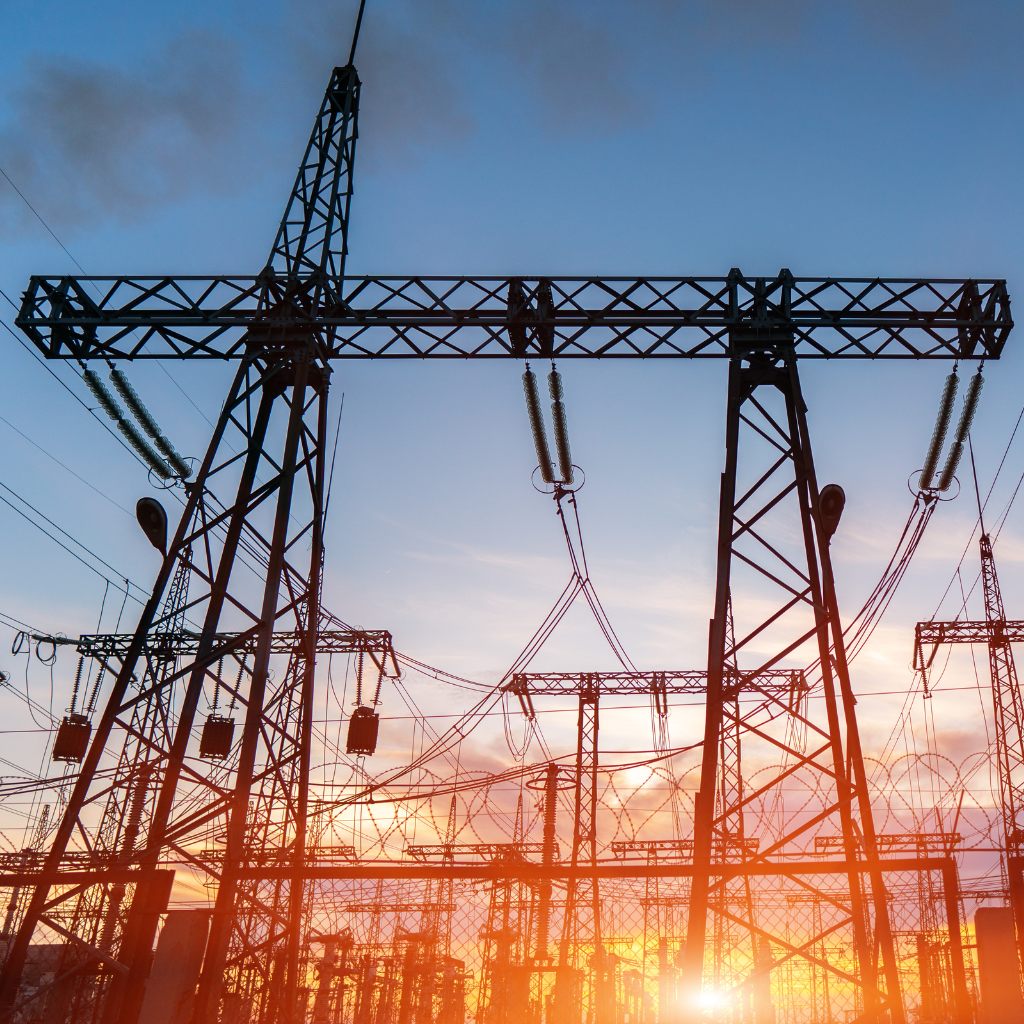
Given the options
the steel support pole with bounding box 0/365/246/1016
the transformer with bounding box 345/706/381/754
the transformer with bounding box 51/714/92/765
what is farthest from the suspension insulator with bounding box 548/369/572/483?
the transformer with bounding box 51/714/92/765

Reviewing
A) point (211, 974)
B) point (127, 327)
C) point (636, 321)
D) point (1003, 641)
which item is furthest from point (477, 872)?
point (1003, 641)

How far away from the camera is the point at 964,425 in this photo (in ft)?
45.7

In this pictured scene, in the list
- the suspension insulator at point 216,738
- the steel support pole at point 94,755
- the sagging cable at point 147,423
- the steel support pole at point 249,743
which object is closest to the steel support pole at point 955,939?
the steel support pole at point 249,743

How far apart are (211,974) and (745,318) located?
10793 mm

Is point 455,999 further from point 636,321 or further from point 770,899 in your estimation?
point 636,321

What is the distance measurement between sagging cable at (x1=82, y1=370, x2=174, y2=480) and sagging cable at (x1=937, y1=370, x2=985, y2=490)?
12360 mm

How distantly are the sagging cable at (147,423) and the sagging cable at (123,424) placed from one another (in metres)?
0.14

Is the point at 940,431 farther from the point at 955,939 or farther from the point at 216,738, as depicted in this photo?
the point at 216,738

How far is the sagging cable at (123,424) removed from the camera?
46.6 ft

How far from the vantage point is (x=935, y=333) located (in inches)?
538

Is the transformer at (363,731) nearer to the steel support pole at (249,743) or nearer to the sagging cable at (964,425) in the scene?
the steel support pole at (249,743)

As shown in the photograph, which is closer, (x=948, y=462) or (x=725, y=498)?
(x=725, y=498)

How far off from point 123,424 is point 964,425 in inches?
497

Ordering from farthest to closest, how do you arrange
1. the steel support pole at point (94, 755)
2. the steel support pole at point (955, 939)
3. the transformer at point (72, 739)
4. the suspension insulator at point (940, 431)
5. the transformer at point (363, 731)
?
the transformer at point (72, 739) < the transformer at point (363, 731) < the suspension insulator at point (940, 431) < the steel support pole at point (94, 755) < the steel support pole at point (955, 939)
